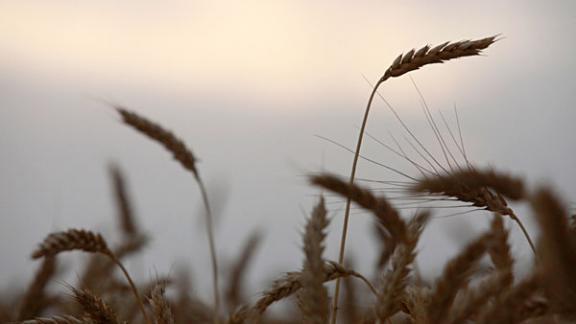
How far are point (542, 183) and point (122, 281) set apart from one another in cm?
338

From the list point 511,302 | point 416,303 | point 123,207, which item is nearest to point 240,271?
point 123,207

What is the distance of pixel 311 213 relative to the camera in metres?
1.36

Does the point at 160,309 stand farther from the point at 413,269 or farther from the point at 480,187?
the point at 480,187

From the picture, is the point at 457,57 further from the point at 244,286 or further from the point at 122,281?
the point at 244,286

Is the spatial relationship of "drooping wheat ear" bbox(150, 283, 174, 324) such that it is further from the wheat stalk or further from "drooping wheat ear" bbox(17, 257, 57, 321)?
"drooping wheat ear" bbox(17, 257, 57, 321)

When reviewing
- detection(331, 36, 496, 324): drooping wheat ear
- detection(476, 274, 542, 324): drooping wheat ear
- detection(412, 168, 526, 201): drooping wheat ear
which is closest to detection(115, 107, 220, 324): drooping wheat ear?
detection(331, 36, 496, 324): drooping wheat ear

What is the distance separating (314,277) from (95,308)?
2.00 ft

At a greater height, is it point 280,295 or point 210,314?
point 280,295

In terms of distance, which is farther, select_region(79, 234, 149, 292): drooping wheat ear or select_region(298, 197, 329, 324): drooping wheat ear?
select_region(79, 234, 149, 292): drooping wheat ear

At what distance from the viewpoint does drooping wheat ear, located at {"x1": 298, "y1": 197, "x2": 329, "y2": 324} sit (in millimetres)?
1199

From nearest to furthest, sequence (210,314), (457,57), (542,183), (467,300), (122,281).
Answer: (542,183)
(467,300)
(457,57)
(210,314)
(122,281)

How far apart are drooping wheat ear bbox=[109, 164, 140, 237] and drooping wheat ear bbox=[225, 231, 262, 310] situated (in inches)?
29.1

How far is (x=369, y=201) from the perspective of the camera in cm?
141

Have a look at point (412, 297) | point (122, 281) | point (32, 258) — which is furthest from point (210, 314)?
point (412, 297)
